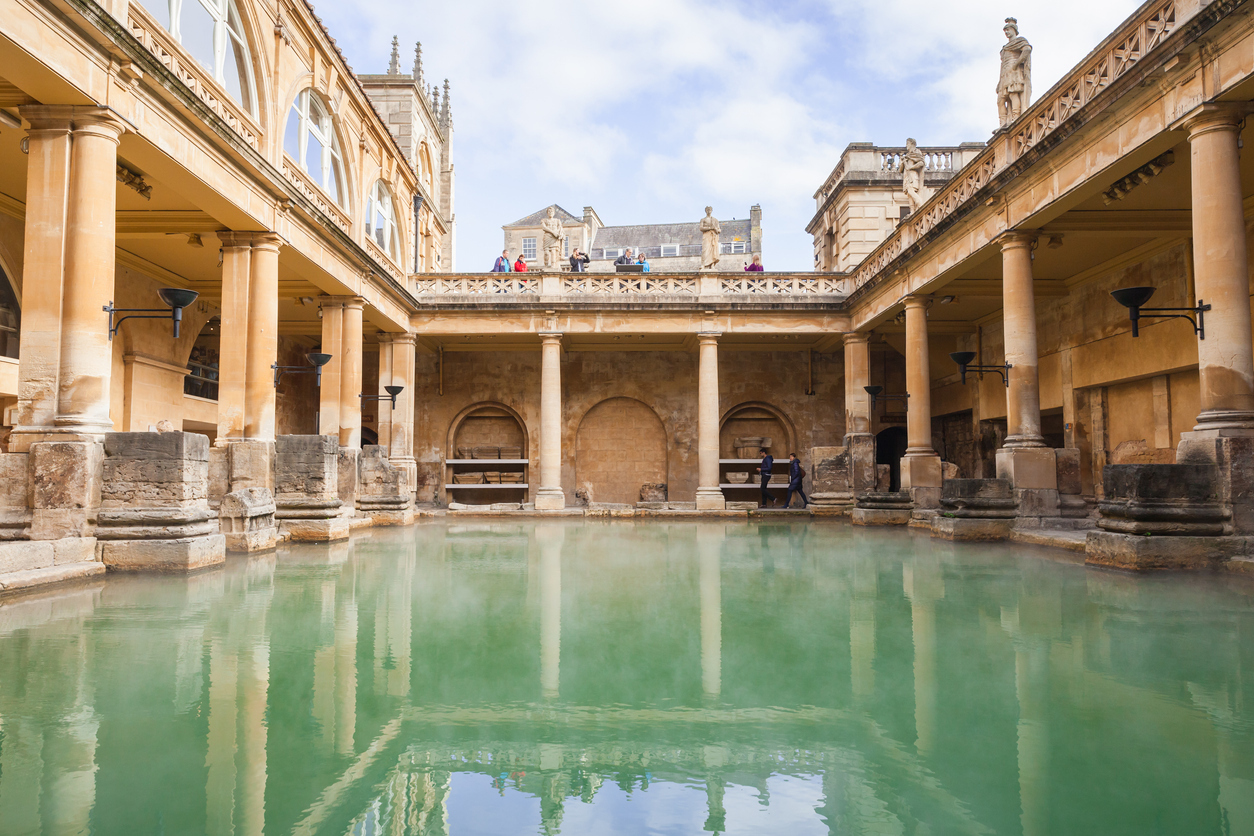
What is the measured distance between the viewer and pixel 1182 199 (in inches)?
430

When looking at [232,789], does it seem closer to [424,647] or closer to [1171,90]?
[424,647]

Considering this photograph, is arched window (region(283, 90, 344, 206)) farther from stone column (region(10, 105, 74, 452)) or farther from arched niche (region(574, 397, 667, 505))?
arched niche (region(574, 397, 667, 505))

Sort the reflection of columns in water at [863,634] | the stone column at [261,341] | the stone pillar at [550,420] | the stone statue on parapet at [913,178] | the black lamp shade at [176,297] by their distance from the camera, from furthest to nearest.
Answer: the stone pillar at [550,420] < the stone statue on parapet at [913,178] < the stone column at [261,341] < the black lamp shade at [176,297] < the reflection of columns in water at [863,634]

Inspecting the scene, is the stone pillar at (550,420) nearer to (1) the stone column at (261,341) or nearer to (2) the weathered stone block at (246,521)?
(1) the stone column at (261,341)

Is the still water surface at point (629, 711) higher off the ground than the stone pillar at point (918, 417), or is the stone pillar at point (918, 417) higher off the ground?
the stone pillar at point (918, 417)

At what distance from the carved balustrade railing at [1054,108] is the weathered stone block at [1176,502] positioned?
180 inches

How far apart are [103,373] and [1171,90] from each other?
11.6 metres

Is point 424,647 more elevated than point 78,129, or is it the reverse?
point 78,129

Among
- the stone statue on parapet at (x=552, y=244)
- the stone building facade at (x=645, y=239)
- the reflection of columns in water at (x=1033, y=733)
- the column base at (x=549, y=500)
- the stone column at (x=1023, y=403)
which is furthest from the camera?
the stone building facade at (x=645, y=239)

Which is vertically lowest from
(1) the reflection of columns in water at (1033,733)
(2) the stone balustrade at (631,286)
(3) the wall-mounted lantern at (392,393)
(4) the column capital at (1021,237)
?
(1) the reflection of columns in water at (1033,733)

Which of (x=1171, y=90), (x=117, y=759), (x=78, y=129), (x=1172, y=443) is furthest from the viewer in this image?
(x=1172, y=443)

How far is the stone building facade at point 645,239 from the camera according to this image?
51.5 metres

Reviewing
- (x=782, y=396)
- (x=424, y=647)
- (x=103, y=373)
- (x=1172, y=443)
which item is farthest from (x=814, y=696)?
(x=782, y=396)

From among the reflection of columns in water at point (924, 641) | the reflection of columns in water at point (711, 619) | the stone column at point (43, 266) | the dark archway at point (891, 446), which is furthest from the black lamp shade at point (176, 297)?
the dark archway at point (891, 446)
